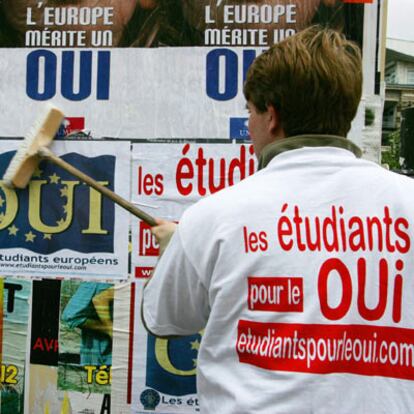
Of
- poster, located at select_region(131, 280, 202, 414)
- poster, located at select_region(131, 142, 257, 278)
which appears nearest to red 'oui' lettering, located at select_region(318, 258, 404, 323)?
poster, located at select_region(131, 142, 257, 278)

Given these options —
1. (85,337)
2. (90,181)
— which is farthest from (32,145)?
(85,337)

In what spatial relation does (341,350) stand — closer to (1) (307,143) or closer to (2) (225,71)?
(1) (307,143)

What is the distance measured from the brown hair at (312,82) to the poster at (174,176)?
1097mm

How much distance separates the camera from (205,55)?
8.25ft

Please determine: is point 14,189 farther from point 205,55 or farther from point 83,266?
point 205,55

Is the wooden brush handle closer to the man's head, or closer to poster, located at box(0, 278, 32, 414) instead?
poster, located at box(0, 278, 32, 414)

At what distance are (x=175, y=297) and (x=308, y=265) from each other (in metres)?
0.35

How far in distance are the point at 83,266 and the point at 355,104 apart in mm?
1529

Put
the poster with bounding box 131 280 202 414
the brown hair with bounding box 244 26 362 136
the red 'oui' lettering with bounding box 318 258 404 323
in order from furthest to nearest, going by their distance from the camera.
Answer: the poster with bounding box 131 280 202 414, the brown hair with bounding box 244 26 362 136, the red 'oui' lettering with bounding box 318 258 404 323

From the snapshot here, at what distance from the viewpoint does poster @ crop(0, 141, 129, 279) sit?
2570 mm

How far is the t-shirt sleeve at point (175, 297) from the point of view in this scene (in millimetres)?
1405

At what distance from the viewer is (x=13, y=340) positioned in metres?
2.64

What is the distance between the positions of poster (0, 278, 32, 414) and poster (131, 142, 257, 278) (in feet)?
1.67

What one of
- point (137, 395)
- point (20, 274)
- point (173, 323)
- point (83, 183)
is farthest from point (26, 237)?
point (173, 323)
